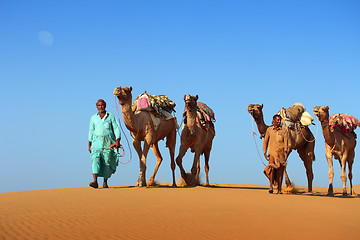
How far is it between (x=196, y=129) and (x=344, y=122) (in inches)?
207

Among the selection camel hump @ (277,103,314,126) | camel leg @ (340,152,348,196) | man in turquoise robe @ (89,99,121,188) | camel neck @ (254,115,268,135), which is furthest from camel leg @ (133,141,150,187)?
camel leg @ (340,152,348,196)

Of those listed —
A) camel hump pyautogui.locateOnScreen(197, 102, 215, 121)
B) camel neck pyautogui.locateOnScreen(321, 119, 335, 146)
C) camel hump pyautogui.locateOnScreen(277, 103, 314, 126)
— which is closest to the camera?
camel neck pyautogui.locateOnScreen(321, 119, 335, 146)

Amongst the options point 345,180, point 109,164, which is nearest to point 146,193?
point 109,164

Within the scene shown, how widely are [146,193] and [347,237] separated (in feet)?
19.9

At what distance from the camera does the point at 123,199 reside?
11.7m

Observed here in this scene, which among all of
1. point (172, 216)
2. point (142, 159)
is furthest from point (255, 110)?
point (172, 216)

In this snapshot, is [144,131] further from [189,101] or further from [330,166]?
[330,166]

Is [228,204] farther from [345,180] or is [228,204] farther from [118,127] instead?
[345,180]

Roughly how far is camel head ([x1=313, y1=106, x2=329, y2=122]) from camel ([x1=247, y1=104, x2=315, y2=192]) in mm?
1700

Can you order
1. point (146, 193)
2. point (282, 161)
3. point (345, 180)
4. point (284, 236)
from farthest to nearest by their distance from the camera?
point (345, 180)
point (282, 161)
point (146, 193)
point (284, 236)

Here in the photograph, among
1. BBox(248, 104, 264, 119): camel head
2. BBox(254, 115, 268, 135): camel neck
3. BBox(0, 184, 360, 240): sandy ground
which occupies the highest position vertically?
BBox(248, 104, 264, 119): camel head

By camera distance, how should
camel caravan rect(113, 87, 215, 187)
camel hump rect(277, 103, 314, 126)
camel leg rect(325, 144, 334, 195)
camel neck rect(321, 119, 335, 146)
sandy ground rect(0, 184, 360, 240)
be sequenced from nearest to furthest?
1. sandy ground rect(0, 184, 360, 240)
2. camel caravan rect(113, 87, 215, 187)
3. camel neck rect(321, 119, 335, 146)
4. camel leg rect(325, 144, 334, 195)
5. camel hump rect(277, 103, 314, 126)

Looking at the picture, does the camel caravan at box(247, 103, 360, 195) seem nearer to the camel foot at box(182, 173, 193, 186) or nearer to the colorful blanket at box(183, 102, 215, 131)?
the colorful blanket at box(183, 102, 215, 131)

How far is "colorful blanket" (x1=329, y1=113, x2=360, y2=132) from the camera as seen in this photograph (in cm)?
1644
